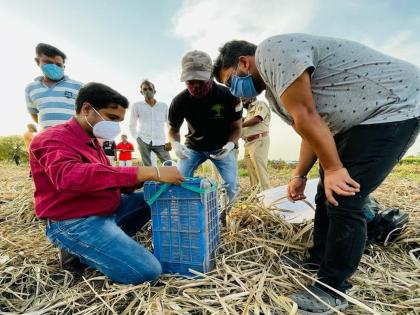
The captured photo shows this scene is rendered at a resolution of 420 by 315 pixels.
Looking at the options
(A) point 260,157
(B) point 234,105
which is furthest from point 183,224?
(A) point 260,157

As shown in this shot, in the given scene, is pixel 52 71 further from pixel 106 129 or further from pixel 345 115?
pixel 345 115

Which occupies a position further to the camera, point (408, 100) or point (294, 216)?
point (294, 216)

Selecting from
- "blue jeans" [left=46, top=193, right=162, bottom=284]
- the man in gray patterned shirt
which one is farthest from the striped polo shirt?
the man in gray patterned shirt

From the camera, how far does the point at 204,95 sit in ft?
10.6

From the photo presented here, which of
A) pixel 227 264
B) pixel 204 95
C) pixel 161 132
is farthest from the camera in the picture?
pixel 161 132

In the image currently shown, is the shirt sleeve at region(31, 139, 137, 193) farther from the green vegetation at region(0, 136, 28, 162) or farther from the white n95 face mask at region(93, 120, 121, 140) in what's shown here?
the green vegetation at region(0, 136, 28, 162)

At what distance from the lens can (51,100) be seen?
11.4ft

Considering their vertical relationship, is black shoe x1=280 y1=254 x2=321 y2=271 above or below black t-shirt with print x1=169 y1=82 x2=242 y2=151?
below

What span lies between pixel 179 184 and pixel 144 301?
0.69m

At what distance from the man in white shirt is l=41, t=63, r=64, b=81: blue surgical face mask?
2.21 m

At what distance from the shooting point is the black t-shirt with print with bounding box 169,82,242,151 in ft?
11.0

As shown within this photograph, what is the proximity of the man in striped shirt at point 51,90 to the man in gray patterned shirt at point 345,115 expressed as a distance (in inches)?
108

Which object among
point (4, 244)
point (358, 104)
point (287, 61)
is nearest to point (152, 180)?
point (287, 61)

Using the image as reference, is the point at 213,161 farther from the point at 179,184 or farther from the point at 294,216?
the point at 179,184
